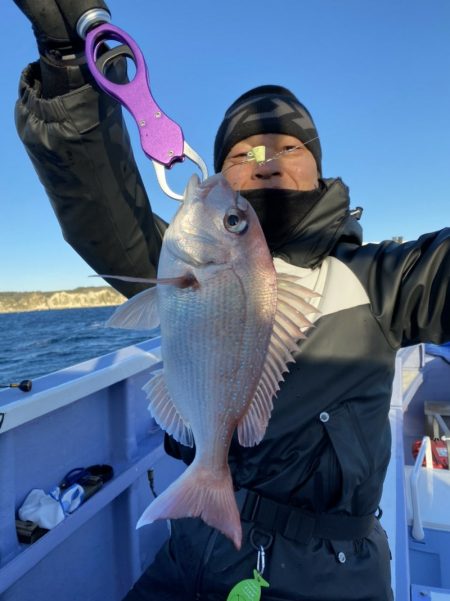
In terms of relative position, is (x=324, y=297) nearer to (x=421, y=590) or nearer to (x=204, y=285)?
(x=204, y=285)

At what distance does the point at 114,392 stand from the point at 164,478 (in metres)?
0.93

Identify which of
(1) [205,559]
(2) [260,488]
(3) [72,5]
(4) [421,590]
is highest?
(3) [72,5]

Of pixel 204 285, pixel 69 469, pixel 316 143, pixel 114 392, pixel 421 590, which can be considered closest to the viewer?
pixel 204 285

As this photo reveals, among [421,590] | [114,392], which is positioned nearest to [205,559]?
[421,590]

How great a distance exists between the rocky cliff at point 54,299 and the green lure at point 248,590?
62271 mm

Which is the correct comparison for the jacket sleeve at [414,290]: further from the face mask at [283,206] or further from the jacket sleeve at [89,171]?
the jacket sleeve at [89,171]

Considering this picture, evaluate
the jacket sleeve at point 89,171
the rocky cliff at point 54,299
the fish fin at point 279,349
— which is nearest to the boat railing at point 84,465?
the jacket sleeve at point 89,171

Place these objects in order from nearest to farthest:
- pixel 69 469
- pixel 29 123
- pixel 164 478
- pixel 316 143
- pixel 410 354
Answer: pixel 29 123
pixel 316 143
pixel 69 469
pixel 164 478
pixel 410 354

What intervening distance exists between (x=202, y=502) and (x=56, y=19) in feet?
5.16

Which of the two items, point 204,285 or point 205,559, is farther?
point 205,559

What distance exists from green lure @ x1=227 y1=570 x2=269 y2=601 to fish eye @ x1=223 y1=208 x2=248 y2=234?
118 centimetres

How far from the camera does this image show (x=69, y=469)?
260 cm

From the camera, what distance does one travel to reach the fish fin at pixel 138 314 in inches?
52.4

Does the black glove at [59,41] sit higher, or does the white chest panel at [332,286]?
the black glove at [59,41]
